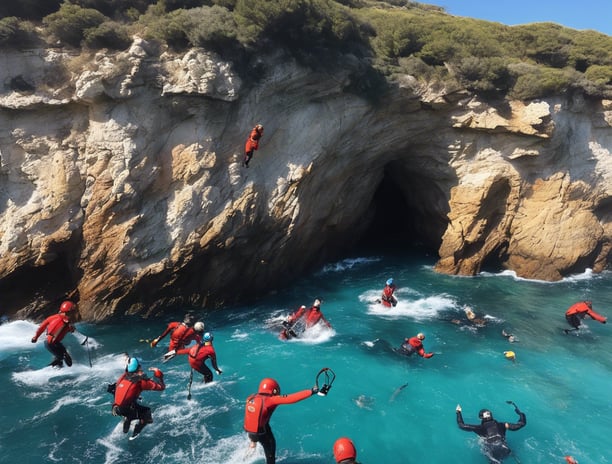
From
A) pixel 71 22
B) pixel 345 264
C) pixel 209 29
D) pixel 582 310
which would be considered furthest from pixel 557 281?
pixel 71 22

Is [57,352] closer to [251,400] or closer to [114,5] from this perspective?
[251,400]

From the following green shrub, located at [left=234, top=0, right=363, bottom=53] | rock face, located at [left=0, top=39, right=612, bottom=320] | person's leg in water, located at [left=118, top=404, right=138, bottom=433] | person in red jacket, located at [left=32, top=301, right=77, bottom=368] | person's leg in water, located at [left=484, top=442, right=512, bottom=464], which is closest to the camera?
person's leg in water, located at [left=118, top=404, right=138, bottom=433]

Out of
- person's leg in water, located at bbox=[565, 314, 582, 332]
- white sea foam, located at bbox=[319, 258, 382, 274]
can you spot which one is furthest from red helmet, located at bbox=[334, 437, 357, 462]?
white sea foam, located at bbox=[319, 258, 382, 274]

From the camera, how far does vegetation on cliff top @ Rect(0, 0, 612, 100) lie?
16422 mm

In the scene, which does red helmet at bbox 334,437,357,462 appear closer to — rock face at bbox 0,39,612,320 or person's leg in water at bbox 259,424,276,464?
person's leg in water at bbox 259,424,276,464

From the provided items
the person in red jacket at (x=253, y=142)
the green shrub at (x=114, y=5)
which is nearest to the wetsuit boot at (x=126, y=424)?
the person in red jacket at (x=253, y=142)

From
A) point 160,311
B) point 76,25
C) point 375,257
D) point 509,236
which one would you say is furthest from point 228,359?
point 509,236

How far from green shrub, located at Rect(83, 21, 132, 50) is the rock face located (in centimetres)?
85

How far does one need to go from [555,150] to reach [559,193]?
239cm

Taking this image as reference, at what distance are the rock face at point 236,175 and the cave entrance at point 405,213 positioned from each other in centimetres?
60

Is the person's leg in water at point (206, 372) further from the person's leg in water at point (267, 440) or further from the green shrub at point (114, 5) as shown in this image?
the green shrub at point (114, 5)

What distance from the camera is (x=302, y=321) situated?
1698 cm

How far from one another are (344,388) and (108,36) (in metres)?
15.4

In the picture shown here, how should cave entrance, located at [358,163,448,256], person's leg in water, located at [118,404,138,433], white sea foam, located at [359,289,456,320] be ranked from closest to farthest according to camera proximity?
person's leg in water, located at [118,404,138,433] < white sea foam, located at [359,289,456,320] < cave entrance, located at [358,163,448,256]
